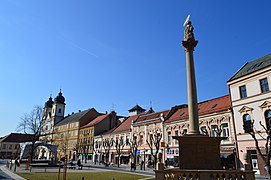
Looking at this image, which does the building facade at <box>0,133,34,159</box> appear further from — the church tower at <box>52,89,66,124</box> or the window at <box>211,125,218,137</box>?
the window at <box>211,125,218,137</box>

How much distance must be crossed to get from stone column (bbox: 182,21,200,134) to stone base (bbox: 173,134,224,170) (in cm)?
101

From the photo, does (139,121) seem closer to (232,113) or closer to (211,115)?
(211,115)

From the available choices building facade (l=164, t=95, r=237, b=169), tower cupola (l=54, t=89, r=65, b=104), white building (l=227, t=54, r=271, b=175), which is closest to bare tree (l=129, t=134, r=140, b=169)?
building facade (l=164, t=95, r=237, b=169)

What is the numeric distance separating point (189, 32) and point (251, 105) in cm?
1610

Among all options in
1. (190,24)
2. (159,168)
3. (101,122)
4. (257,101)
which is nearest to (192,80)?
(190,24)

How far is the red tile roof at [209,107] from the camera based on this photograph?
32938 mm

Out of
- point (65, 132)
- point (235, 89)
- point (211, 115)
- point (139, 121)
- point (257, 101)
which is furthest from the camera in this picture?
point (65, 132)

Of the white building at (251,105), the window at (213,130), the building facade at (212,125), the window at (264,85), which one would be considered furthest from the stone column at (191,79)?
the window at (213,130)

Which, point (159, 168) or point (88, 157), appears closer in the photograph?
point (159, 168)

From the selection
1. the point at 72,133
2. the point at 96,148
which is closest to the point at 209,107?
the point at 96,148

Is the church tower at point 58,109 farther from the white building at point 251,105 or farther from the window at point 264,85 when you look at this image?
the window at point 264,85

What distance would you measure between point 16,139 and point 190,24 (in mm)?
110512

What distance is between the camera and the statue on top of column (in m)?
16.1

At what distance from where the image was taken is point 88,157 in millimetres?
69562
